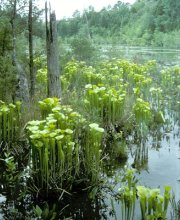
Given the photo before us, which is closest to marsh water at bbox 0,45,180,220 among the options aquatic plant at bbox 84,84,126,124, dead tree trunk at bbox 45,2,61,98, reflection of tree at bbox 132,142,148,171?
reflection of tree at bbox 132,142,148,171

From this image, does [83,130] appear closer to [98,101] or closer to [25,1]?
[98,101]

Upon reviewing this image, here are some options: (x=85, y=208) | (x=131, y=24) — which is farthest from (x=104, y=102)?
(x=131, y=24)

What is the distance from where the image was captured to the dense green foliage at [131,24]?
35000 millimetres

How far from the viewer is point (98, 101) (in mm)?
5695

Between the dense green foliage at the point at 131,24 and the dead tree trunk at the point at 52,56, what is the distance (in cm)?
2626

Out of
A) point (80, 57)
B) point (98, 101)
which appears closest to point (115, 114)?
point (98, 101)

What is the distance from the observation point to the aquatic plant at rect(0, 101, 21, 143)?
4511 millimetres

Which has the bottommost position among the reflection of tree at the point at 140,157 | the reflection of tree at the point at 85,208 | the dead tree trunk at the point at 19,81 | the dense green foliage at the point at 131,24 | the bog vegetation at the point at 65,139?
the reflection of tree at the point at 85,208

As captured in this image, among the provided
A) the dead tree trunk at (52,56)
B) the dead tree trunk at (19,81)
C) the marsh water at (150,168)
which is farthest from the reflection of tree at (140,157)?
the dead tree trunk at (19,81)

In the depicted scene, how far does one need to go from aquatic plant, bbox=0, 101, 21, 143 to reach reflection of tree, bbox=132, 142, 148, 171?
1.77 m

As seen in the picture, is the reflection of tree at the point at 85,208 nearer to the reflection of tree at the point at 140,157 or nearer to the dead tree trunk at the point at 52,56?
the reflection of tree at the point at 140,157

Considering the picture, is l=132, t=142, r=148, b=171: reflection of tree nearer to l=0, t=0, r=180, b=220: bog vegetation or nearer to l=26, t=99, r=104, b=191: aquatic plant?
l=0, t=0, r=180, b=220: bog vegetation

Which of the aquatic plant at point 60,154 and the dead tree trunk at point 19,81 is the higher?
the dead tree trunk at point 19,81

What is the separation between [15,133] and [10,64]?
43.2 inches
